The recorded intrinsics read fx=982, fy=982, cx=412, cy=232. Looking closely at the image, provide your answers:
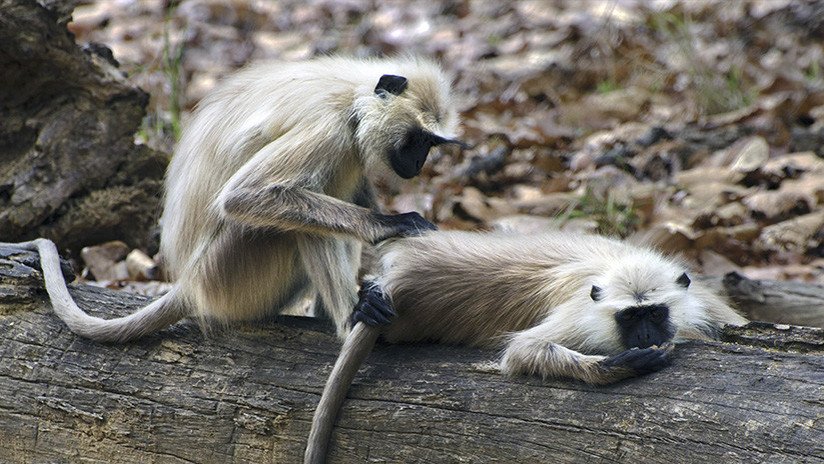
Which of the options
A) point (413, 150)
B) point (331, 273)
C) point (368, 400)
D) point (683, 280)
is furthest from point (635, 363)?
point (413, 150)

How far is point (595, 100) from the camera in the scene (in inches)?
337

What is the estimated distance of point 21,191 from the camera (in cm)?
515

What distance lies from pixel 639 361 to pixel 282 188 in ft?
5.15

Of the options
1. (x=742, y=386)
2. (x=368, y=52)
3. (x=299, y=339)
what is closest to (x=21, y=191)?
(x=299, y=339)

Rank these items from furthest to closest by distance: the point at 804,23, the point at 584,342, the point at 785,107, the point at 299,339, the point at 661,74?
1. the point at 804,23
2. the point at 661,74
3. the point at 785,107
4. the point at 299,339
5. the point at 584,342

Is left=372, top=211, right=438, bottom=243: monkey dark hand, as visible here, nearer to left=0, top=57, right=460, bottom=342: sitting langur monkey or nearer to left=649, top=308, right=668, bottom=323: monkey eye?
left=0, top=57, right=460, bottom=342: sitting langur monkey

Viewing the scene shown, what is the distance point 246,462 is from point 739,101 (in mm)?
5921

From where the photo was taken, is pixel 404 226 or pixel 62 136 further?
pixel 62 136

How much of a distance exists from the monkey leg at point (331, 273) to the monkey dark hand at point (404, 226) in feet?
0.69

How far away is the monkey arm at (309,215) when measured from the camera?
379 cm

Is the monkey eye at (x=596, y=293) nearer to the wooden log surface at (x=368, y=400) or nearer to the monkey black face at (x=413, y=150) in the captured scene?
the wooden log surface at (x=368, y=400)

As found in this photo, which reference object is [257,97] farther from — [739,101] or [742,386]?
[739,101]

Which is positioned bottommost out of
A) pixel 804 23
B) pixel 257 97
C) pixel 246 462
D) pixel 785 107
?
pixel 246 462

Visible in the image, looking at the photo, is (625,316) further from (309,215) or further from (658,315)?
(309,215)
